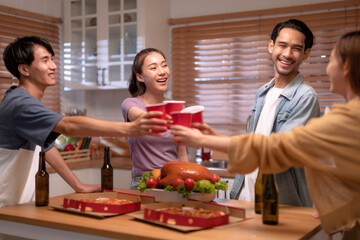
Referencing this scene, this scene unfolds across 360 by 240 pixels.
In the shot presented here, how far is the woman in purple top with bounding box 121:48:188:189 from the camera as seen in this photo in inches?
93.9

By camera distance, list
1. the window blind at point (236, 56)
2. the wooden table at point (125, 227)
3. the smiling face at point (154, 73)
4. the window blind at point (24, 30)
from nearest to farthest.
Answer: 1. the wooden table at point (125, 227)
2. the smiling face at point (154, 73)
3. the window blind at point (236, 56)
4. the window blind at point (24, 30)

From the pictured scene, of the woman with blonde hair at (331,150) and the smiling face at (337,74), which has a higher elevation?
the smiling face at (337,74)

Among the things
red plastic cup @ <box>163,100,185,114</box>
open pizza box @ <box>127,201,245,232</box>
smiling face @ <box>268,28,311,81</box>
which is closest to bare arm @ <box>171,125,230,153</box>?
red plastic cup @ <box>163,100,185,114</box>

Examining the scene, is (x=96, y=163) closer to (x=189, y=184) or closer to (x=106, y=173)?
(x=106, y=173)

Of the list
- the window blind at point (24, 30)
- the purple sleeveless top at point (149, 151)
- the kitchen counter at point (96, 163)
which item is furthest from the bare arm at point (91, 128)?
the window blind at point (24, 30)

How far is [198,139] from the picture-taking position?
1.59m

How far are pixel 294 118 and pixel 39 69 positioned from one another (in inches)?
52.8

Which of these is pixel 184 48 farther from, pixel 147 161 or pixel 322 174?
pixel 322 174

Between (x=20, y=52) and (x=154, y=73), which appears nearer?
(x=20, y=52)

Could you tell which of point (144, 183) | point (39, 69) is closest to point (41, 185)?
point (144, 183)

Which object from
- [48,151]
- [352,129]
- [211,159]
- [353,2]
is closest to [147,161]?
[48,151]

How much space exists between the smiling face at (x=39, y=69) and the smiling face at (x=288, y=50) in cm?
123

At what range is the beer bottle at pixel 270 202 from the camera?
169cm

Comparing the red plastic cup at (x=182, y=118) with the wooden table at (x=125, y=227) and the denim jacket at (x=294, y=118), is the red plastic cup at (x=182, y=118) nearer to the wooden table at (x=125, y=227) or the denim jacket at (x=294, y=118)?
the wooden table at (x=125, y=227)
